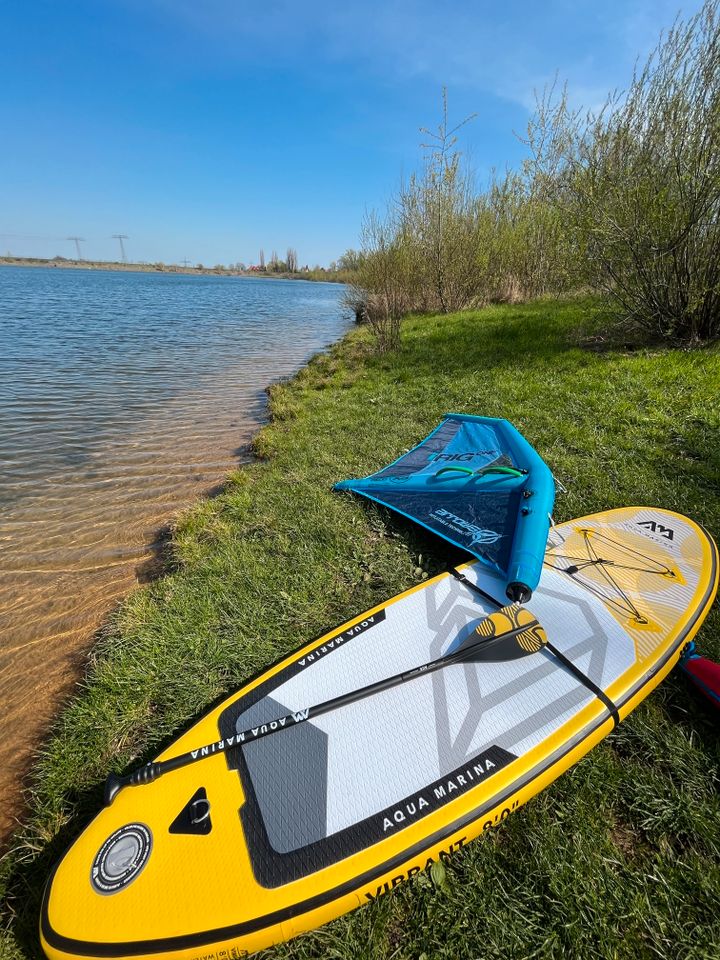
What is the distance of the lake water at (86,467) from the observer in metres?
3.07

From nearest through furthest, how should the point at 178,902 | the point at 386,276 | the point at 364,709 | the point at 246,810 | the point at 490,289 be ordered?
the point at 178,902 → the point at 246,810 → the point at 364,709 → the point at 386,276 → the point at 490,289

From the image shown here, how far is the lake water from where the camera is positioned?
3074 millimetres

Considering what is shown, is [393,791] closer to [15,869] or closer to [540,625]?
[540,625]

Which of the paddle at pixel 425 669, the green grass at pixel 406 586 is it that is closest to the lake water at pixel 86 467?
the green grass at pixel 406 586

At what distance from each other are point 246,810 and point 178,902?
0.34 meters

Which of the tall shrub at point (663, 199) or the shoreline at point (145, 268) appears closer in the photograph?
the tall shrub at point (663, 199)

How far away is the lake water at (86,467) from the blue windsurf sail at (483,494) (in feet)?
7.83

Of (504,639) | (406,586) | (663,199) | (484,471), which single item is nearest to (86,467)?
(406,586)

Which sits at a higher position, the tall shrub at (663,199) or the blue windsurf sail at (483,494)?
the tall shrub at (663,199)

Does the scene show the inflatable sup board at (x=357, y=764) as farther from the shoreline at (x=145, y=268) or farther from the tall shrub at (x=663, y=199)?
the shoreline at (x=145, y=268)

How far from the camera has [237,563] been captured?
11.6 feet

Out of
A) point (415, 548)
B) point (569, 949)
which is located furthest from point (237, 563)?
point (569, 949)

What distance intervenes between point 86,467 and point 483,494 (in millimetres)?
5325

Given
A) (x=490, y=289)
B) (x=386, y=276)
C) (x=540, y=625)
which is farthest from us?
(x=490, y=289)
